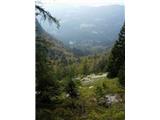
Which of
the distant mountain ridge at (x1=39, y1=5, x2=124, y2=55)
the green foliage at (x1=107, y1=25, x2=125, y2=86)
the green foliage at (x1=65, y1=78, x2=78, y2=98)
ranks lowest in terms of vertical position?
the green foliage at (x1=65, y1=78, x2=78, y2=98)

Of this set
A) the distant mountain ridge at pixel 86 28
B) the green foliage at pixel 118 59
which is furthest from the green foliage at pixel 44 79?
the green foliage at pixel 118 59

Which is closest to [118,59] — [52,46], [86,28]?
[86,28]

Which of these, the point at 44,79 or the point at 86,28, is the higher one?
the point at 86,28

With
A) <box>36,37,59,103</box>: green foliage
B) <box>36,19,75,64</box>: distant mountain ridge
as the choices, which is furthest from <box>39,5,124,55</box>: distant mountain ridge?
<box>36,37,59,103</box>: green foliage

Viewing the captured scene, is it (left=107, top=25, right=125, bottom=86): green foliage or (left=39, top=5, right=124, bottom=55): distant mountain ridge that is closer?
(left=107, top=25, right=125, bottom=86): green foliage

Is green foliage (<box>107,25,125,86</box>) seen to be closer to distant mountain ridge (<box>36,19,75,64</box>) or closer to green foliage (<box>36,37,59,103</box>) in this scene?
distant mountain ridge (<box>36,19,75,64</box>)

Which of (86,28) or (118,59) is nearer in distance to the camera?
(118,59)

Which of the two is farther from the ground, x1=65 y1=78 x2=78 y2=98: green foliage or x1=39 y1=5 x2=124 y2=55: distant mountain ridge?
x1=39 y1=5 x2=124 y2=55: distant mountain ridge

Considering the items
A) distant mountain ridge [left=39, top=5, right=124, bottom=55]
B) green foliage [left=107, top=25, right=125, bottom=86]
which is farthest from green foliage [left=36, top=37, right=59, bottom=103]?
green foliage [left=107, top=25, right=125, bottom=86]

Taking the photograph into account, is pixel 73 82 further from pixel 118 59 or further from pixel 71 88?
pixel 118 59

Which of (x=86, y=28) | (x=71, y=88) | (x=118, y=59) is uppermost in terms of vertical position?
(x=86, y=28)

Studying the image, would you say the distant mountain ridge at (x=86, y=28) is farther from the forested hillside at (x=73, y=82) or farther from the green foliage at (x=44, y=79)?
the green foliage at (x=44, y=79)
